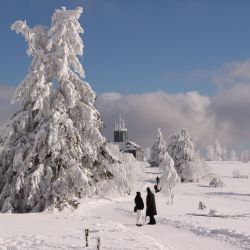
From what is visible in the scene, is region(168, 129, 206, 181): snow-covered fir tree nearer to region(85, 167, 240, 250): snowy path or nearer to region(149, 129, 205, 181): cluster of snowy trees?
region(149, 129, 205, 181): cluster of snowy trees

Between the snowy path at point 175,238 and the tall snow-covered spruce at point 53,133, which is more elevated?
the tall snow-covered spruce at point 53,133

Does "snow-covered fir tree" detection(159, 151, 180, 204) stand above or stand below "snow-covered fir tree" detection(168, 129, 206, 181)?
below

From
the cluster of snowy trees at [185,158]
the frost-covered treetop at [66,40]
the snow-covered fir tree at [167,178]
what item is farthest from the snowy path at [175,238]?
the cluster of snowy trees at [185,158]

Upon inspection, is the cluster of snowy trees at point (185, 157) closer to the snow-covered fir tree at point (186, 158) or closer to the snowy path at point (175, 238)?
the snow-covered fir tree at point (186, 158)

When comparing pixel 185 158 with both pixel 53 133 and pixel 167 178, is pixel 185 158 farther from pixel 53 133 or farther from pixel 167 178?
pixel 53 133

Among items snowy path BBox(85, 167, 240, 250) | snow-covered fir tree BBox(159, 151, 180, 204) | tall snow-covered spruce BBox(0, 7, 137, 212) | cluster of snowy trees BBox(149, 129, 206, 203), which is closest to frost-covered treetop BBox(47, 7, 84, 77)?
tall snow-covered spruce BBox(0, 7, 137, 212)

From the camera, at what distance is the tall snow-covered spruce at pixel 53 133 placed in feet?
82.0

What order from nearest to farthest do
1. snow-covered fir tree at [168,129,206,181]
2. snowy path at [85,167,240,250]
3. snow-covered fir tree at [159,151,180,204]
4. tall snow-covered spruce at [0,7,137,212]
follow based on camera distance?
1. snowy path at [85,167,240,250]
2. tall snow-covered spruce at [0,7,137,212]
3. snow-covered fir tree at [159,151,180,204]
4. snow-covered fir tree at [168,129,206,181]

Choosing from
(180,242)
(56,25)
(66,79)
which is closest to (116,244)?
(180,242)

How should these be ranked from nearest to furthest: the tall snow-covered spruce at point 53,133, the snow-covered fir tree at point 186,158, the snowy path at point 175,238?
the snowy path at point 175,238 < the tall snow-covered spruce at point 53,133 < the snow-covered fir tree at point 186,158

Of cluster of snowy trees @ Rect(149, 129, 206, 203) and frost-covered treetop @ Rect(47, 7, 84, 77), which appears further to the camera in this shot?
cluster of snowy trees @ Rect(149, 129, 206, 203)

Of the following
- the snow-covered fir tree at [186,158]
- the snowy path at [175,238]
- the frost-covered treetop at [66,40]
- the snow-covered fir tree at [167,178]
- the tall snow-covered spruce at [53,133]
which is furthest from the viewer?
the snow-covered fir tree at [186,158]

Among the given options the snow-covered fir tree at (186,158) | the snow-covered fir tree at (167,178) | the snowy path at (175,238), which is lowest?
the snowy path at (175,238)

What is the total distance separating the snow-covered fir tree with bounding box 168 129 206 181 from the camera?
3115 inches
